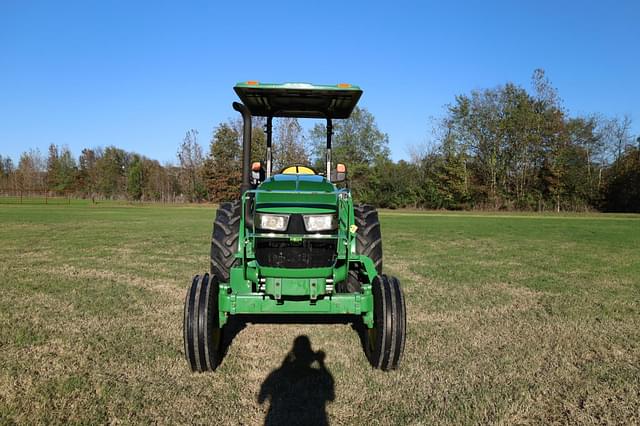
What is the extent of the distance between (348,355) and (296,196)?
1.63 m

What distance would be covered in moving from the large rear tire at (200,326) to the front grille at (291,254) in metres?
0.54

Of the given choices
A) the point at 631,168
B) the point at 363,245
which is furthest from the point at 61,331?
the point at 631,168

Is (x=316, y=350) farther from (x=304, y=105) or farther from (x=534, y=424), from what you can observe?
(x=304, y=105)

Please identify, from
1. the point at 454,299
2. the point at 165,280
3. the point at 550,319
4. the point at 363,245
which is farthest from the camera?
the point at 165,280

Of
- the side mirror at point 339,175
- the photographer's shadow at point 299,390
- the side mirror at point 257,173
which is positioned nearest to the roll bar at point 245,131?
the side mirror at point 257,173

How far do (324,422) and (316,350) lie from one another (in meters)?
1.56

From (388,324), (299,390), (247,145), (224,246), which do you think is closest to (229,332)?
(224,246)

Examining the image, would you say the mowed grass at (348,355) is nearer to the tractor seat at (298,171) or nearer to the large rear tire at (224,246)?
the large rear tire at (224,246)

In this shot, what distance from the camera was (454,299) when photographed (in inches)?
298

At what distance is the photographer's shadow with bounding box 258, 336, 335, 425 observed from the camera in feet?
11.6

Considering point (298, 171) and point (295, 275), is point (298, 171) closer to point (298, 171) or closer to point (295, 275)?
point (298, 171)

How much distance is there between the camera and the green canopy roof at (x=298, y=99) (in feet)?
17.6

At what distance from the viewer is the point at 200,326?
4.20 meters

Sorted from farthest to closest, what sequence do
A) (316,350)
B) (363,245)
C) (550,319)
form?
(550,319), (363,245), (316,350)
